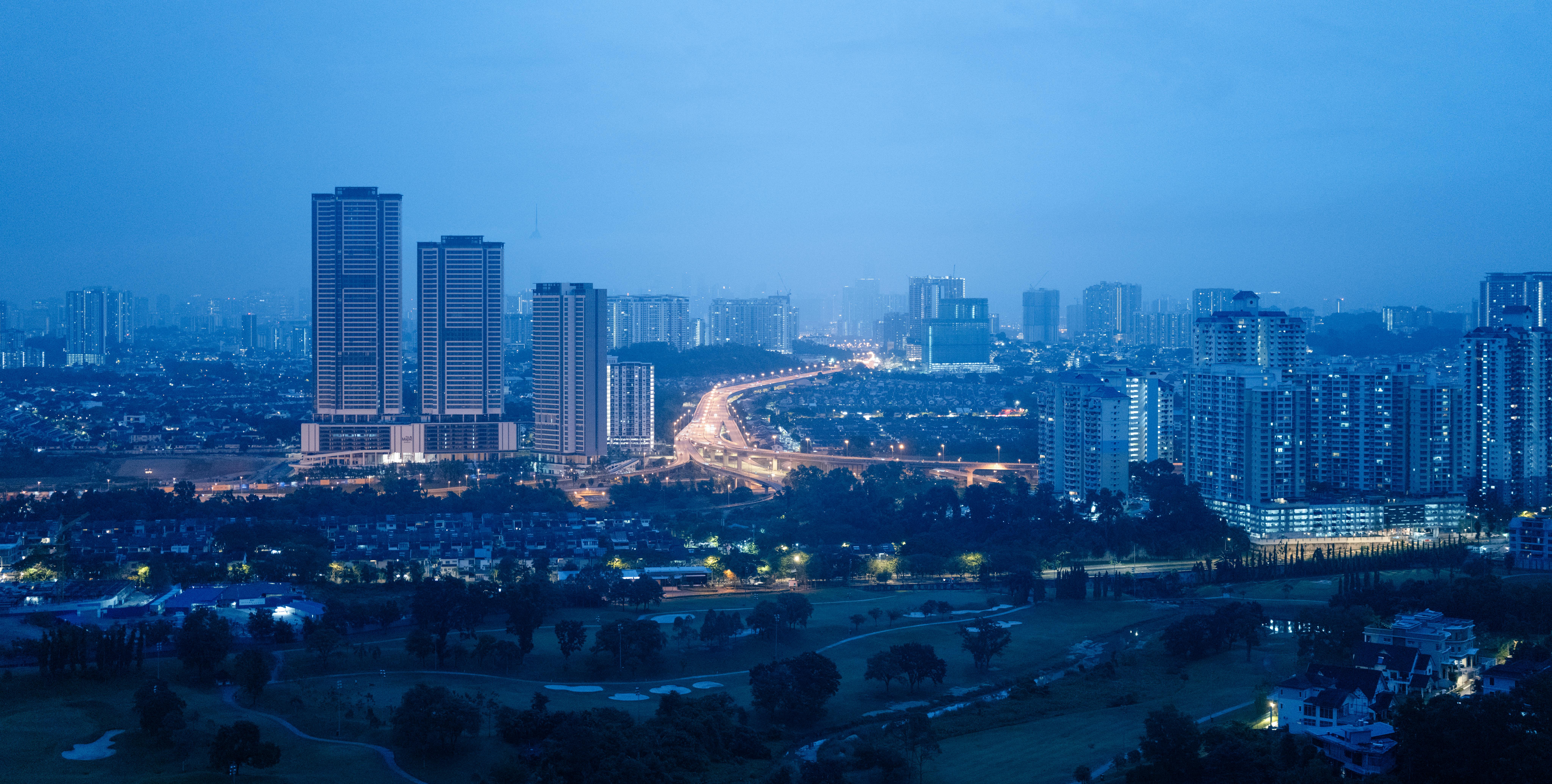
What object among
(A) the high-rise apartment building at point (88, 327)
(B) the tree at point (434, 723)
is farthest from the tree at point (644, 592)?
(A) the high-rise apartment building at point (88, 327)

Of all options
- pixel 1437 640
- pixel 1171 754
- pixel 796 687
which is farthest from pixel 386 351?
pixel 1171 754

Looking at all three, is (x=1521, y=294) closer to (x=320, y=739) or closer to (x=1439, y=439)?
(x=1439, y=439)

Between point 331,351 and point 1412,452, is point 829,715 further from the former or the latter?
point 331,351

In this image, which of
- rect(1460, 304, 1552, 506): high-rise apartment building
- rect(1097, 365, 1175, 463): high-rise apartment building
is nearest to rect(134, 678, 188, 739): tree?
rect(1097, 365, 1175, 463): high-rise apartment building

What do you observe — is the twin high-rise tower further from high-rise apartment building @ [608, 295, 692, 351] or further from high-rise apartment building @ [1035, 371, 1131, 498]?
high-rise apartment building @ [608, 295, 692, 351]

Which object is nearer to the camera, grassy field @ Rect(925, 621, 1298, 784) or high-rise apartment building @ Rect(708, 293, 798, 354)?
grassy field @ Rect(925, 621, 1298, 784)

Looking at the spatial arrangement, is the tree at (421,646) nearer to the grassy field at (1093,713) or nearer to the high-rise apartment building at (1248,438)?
the grassy field at (1093,713)
